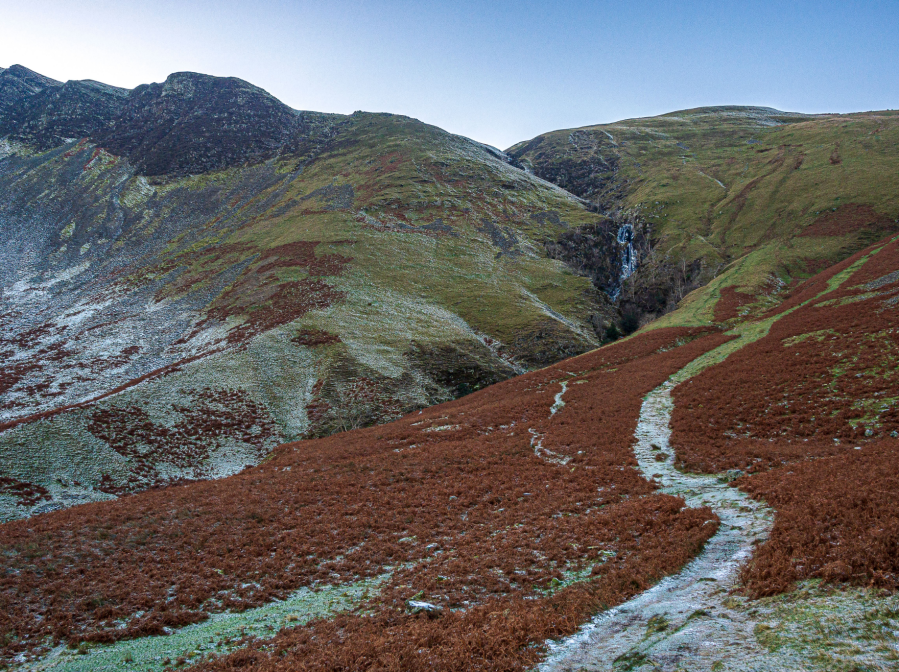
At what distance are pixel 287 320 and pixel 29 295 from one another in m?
76.5

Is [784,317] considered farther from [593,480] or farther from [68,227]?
[68,227]

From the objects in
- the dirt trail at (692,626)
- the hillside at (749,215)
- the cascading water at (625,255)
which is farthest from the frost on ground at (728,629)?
the cascading water at (625,255)

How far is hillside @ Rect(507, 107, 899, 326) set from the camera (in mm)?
79125

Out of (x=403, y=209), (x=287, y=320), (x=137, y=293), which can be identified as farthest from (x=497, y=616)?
(x=403, y=209)

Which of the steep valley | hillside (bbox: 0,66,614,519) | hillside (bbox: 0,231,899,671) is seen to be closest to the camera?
hillside (bbox: 0,231,899,671)

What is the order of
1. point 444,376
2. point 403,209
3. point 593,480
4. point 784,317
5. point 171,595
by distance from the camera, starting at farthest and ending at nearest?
point 403,209 → point 444,376 → point 784,317 → point 593,480 → point 171,595

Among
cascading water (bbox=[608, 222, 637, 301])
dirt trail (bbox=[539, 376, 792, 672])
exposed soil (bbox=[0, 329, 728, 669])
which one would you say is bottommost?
exposed soil (bbox=[0, 329, 728, 669])

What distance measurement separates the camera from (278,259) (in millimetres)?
95062

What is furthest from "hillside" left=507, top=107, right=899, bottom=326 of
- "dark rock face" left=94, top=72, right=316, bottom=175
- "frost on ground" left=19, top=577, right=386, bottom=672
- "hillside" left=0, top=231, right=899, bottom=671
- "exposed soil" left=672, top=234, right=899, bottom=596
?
"dark rock face" left=94, top=72, right=316, bottom=175

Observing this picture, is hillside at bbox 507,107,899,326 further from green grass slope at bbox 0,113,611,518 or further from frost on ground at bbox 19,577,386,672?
frost on ground at bbox 19,577,386,672

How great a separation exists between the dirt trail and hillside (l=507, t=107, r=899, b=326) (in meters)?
47.9

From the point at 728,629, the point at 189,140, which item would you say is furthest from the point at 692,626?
the point at 189,140

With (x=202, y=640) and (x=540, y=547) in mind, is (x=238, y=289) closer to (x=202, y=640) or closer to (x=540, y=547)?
(x=202, y=640)

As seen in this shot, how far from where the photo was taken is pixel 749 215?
113m
